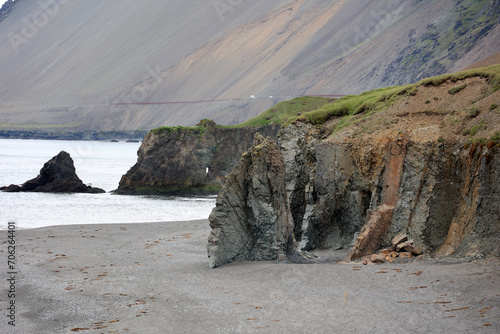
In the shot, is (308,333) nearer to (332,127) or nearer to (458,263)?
(458,263)

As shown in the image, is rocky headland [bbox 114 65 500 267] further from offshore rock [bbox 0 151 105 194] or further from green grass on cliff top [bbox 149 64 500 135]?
offshore rock [bbox 0 151 105 194]

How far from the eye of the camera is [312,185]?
2961 cm

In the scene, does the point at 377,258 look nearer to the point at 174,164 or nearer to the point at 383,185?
the point at 383,185

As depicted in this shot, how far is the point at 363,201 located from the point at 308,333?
582 inches

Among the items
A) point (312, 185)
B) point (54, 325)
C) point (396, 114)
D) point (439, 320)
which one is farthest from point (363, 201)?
point (54, 325)

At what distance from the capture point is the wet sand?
590 inches

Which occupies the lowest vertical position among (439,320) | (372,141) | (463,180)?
(439,320)

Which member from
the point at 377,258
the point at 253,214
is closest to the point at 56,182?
the point at 253,214

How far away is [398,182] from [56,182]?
54.0 m

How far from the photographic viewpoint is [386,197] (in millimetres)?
25547

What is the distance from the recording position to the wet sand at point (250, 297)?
15.0 m

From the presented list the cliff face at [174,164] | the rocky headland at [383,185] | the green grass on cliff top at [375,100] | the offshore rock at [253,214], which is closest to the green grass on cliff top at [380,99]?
the green grass on cliff top at [375,100]

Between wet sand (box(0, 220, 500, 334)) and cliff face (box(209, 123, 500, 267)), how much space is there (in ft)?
6.84

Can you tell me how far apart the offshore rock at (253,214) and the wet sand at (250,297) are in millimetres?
916
